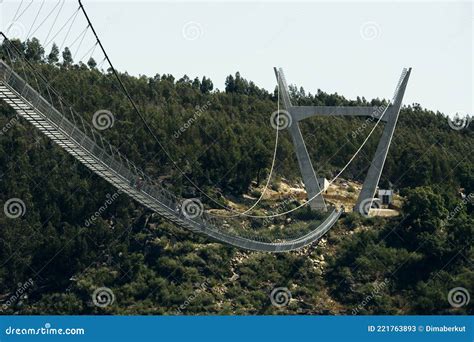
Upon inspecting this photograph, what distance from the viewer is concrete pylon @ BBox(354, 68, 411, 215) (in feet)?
199

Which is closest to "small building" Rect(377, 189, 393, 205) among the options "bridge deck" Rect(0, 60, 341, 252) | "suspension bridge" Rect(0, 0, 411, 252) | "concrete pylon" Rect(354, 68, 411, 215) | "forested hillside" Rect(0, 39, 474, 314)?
"forested hillside" Rect(0, 39, 474, 314)

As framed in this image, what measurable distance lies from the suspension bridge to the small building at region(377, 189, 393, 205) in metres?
2.33

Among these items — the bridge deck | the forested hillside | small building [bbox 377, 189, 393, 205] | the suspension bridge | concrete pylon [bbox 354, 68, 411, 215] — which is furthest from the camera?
small building [bbox 377, 189, 393, 205]

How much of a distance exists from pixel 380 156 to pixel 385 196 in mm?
3713

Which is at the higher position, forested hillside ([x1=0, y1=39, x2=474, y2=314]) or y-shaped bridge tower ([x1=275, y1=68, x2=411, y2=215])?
y-shaped bridge tower ([x1=275, y1=68, x2=411, y2=215])

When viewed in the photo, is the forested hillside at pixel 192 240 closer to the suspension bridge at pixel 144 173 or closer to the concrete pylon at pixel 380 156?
the concrete pylon at pixel 380 156

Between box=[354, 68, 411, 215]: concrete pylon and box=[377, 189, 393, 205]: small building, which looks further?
box=[377, 189, 393, 205]: small building

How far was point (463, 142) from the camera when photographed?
82000 millimetres

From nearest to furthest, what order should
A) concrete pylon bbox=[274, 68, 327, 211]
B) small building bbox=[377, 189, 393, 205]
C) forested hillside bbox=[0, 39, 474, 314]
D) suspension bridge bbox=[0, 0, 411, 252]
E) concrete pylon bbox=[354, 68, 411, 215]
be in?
suspension bridge bbox=[0, 0, 411, 252], forested hillside bbox=[0, 39, 474, 314], concrete pylon bbox=[274, 68, 327, 211], concrete pylon bbox=[354, 68, 411, 215], small building bbox=[377, 189, 393, 205]

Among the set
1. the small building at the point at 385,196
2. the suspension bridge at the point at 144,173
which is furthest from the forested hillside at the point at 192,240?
the suspension bridge at the point at 144,173

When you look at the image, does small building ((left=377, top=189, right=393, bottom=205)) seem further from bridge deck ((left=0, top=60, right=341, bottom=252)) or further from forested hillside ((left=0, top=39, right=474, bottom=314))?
bridge deck ((left=0, top=60, right=341, bottom=252))

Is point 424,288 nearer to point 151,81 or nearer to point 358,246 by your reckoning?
point 358,246

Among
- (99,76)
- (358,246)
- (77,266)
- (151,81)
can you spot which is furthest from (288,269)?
(151,81)

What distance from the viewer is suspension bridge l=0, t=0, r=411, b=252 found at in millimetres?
33094
